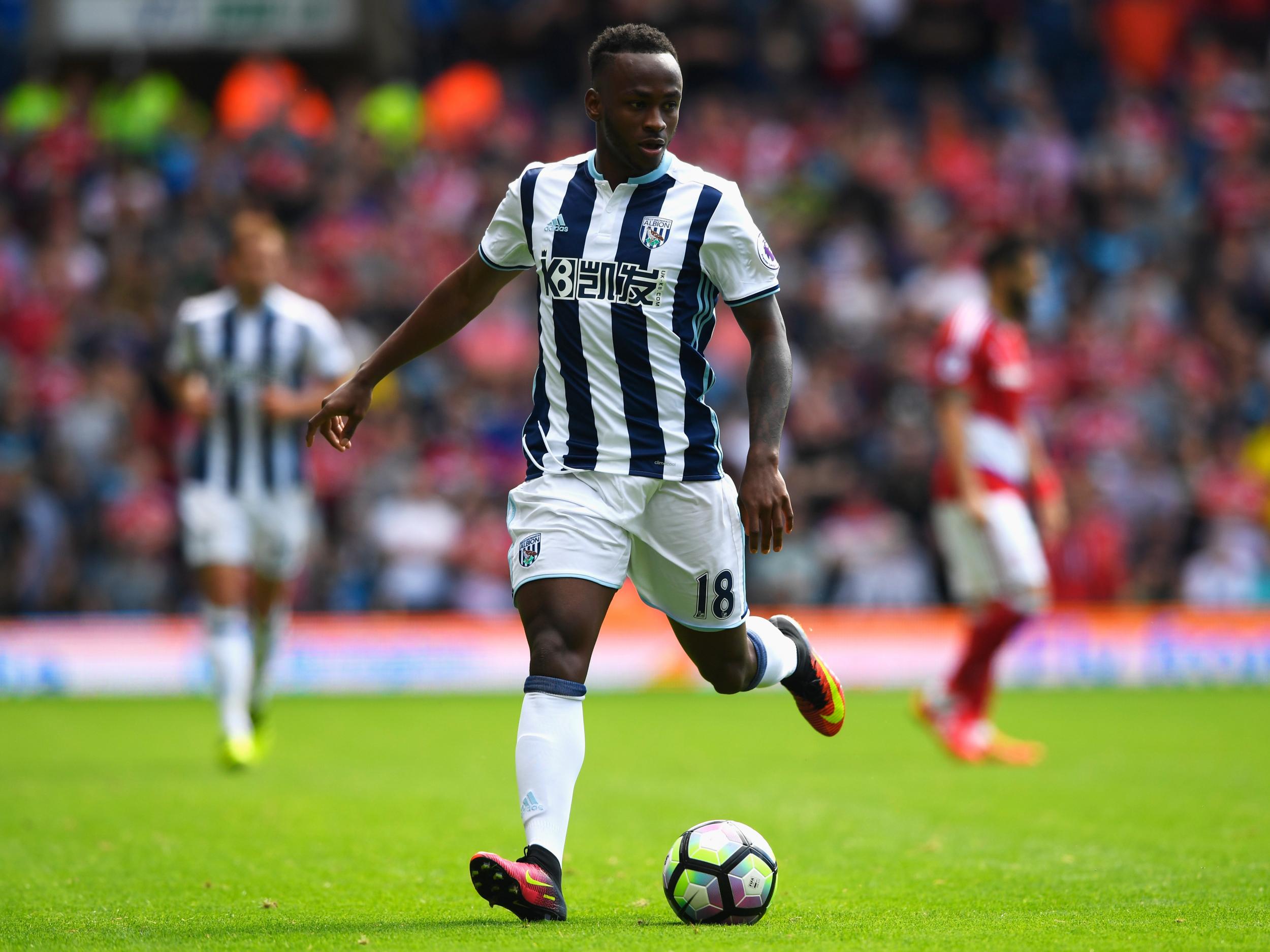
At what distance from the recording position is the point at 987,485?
30.7 feet

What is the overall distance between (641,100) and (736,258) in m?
0.54

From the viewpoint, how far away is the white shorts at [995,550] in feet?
29.7

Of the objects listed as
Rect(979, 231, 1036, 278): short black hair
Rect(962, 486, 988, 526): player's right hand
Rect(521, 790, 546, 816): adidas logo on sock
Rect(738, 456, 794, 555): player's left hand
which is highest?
Rect(979, 231, 1036, 278): short black hair

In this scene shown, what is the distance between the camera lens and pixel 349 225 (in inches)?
709

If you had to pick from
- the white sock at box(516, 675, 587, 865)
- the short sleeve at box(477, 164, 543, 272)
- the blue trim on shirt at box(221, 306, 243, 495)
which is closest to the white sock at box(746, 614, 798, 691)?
the white sock at box(516, 675, 587, 865)

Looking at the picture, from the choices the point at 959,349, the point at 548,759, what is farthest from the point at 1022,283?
the point at 548,759

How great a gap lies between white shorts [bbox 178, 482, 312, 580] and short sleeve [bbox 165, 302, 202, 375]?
0.66 meters

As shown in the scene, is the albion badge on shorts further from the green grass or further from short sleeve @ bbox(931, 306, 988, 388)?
short sleeve @ bbox(931, 306, 988, 388)

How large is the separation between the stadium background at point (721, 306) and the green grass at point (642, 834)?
327cm

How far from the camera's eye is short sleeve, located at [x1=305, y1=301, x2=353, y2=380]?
367 inches

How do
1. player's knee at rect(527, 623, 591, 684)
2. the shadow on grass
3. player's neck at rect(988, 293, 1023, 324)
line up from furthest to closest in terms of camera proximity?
1. player's neck at rect(988, 293, 1023, 324)
2. player's knee at rect(527, 623, 591, 684)
3. the shadow on grass

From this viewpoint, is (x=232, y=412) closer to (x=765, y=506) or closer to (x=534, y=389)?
(x=534, y=389)

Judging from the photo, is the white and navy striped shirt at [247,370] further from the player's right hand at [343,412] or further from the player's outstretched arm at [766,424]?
the player's outstretched arm at [766,424]

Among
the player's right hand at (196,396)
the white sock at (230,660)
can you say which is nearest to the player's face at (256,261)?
the player's right hand at (196,396)
